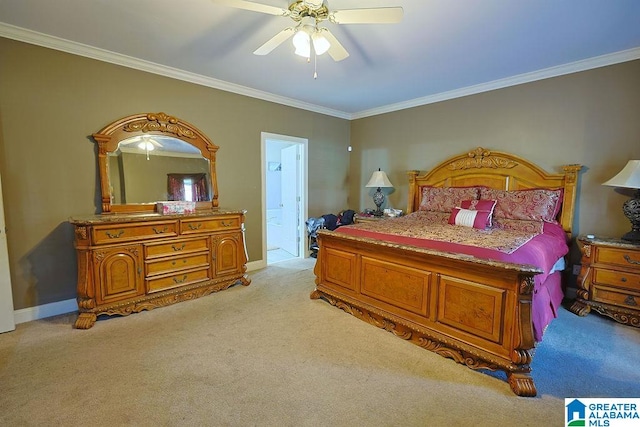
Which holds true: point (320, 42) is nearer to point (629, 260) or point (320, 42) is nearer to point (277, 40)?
point (277, 40)

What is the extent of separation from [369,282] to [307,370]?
1.00 m

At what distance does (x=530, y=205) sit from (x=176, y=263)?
13.2 ft

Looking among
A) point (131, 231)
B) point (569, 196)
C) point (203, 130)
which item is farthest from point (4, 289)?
point (569, 196)

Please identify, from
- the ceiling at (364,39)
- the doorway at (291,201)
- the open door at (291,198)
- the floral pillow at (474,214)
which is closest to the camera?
the ceiling at (364,39)

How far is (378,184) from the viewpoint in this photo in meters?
4.71

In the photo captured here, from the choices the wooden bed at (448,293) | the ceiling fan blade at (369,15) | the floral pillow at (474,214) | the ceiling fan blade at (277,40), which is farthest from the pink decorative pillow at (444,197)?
the ceiling fan blade at (277,40)

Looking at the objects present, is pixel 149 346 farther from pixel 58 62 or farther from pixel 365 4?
pixel 365 4

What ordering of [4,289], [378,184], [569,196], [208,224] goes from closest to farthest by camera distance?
[4,289], [569,196], [208,224], [378,184]

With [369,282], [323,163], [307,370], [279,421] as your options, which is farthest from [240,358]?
[323,163]

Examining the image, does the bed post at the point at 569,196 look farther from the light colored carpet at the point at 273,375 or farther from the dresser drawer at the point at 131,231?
the dresser drawer at the point at 131,231

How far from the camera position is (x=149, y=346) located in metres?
2.28

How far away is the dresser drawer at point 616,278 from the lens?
104 inches

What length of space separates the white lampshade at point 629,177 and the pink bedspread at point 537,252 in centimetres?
65

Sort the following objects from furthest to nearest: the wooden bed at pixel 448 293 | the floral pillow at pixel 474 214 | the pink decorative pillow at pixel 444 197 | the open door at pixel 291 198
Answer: the open door at pixel 291 198
the pink decorative pillow at pixel 444 197
the floral pillow at pixel 474 214
the wooden bed at pixel 448 293
